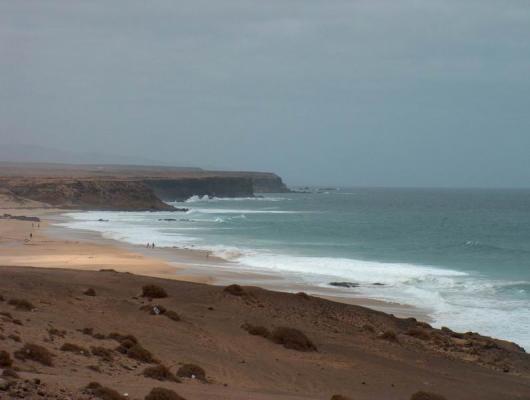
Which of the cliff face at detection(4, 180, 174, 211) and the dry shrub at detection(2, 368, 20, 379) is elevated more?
the cliff face at detection(4, 180, 174, 211)

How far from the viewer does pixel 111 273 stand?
2564 centimetres

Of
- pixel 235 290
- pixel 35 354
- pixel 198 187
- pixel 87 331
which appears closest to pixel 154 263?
pixel 235 290

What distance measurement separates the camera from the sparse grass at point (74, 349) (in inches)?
555

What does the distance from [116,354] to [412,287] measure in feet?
70.2

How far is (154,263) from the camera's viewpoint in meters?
38.1

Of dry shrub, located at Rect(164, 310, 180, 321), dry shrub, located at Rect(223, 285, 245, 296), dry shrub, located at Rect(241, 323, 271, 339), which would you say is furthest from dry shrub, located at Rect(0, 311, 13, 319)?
dry shrub, located at Rect(223, 285, 245, 296)

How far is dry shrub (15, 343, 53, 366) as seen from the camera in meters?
12.6

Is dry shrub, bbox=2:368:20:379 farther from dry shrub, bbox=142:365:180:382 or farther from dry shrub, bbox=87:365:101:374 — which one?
dry shrub, bbox=142:365:180:382

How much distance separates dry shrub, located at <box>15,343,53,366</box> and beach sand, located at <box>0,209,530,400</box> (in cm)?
13

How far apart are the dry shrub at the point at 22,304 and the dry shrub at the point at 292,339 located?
238 inches

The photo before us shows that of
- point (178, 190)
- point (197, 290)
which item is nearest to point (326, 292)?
point (197, 290)

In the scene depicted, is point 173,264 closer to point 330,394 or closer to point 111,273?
point 111,273

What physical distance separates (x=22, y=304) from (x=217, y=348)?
5011mm

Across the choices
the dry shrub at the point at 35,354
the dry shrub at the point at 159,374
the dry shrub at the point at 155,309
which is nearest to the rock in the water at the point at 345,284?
the dry shrub at the point at 155,309
